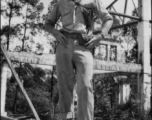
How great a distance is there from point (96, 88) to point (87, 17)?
18.3 ft

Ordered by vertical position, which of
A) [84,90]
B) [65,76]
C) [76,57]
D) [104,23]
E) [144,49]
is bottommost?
[84,90]

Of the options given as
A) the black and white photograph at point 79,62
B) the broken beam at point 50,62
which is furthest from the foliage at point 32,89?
the broken beam at point 50,62

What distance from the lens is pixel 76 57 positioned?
271 centimetres

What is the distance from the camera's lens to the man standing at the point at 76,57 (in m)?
2.61

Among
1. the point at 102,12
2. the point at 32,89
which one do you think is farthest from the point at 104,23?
the point at 32,89

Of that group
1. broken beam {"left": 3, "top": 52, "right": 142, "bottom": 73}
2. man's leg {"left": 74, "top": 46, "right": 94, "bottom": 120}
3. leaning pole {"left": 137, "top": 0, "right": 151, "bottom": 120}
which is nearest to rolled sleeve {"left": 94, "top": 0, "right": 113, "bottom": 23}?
man's leg {"left": 74, "top": 46, "right": 94, "bottom": 120}

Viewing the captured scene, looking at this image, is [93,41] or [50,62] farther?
[50,62]

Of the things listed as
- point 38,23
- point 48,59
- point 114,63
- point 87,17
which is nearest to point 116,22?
point 38,23

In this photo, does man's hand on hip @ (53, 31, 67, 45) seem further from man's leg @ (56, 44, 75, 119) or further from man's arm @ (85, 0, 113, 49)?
man's arm @ (85, 0, 113, 49)

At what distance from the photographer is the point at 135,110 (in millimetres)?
7520

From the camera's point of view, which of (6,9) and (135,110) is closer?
(135,110)

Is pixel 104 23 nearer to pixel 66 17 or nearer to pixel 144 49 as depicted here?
pixel 66 17

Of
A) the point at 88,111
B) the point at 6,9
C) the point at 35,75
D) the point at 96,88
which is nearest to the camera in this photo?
the point at 88,111

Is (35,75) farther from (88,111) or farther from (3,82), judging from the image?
(88,111)
